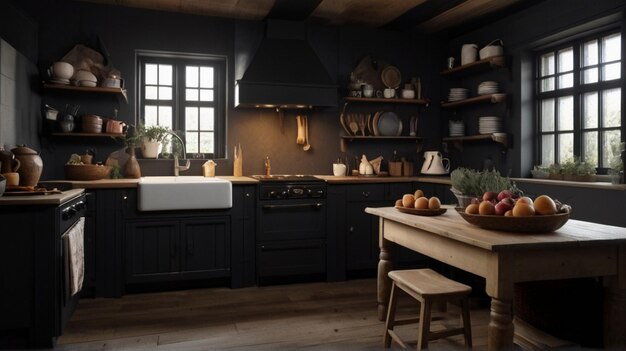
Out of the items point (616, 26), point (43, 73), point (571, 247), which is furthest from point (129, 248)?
point (616, 26)

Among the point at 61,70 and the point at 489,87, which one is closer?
the point at 61,70

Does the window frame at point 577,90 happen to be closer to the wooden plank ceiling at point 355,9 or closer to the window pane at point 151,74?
the wooden plank ceiling at point 355,9

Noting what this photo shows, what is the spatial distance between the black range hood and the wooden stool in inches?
95.1

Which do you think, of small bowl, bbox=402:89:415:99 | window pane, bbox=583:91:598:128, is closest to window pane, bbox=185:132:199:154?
small bowl, bbox=402:89:415:99

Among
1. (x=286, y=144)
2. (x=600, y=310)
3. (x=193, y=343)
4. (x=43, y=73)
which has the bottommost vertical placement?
(x=193, y=343)

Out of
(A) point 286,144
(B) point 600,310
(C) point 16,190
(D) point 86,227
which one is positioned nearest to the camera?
(B) point 600,310

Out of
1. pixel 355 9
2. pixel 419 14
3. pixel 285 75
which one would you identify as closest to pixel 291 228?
pixel 285 75

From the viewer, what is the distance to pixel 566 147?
4.25m

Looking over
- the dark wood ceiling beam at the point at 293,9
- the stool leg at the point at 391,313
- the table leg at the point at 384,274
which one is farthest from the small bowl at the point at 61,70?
the stool leg at the point at 391,313

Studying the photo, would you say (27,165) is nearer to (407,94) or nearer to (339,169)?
(339,169)

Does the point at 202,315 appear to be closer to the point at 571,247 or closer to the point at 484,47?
the point at 571,247

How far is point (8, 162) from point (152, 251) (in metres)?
1.36

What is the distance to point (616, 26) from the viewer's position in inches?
148

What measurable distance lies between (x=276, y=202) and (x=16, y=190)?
2031 millimetres
